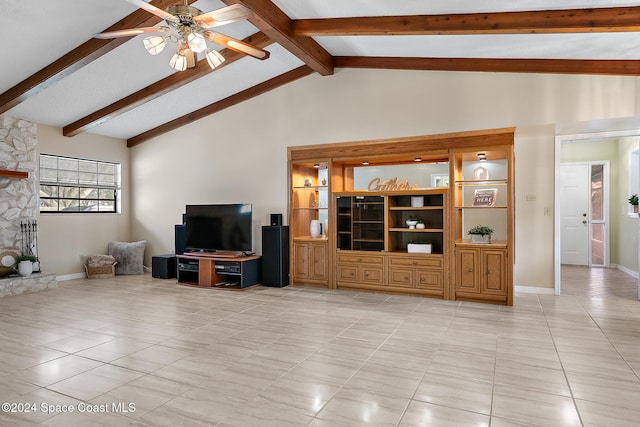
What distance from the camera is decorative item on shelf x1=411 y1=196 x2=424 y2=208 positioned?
5.54 metres

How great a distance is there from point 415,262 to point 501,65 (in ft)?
9.54

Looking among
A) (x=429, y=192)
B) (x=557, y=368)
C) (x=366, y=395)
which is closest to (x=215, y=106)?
(x=429, y=192)

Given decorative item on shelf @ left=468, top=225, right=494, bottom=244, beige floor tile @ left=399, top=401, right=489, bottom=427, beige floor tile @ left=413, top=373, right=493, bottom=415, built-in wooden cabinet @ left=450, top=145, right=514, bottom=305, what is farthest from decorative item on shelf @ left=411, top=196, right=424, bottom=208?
beige floor tile @ left=399, top=401, right=489, bottom=427

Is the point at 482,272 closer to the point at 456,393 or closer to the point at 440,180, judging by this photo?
the point at 440,180

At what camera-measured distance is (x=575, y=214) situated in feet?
26.6

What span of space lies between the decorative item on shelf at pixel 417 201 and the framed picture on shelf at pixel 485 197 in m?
0.74

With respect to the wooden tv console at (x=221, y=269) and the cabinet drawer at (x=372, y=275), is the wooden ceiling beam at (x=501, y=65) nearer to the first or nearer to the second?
the cabinet drawer at (x=372, y=275)

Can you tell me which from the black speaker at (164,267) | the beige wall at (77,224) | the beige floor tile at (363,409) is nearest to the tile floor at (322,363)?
the beige floor tile at (363,409)

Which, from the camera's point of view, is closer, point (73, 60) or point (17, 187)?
point (73, 60)

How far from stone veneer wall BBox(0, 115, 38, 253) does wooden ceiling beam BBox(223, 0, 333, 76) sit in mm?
4922

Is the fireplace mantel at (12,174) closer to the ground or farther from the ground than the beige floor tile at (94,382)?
farther from the ground

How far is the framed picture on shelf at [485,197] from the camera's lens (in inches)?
206

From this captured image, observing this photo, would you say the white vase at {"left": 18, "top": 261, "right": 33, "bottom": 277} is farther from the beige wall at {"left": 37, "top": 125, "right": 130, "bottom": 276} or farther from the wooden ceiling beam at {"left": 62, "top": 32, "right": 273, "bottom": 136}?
the wooden ceiling beam at {"left": 62, "top": 32, "right": 273, "bottom": 136}

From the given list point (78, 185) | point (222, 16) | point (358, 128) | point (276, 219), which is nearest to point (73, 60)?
point (222, 16)
